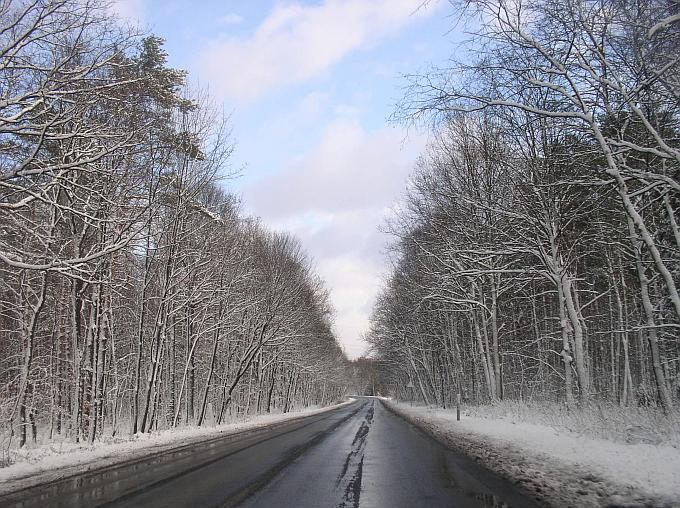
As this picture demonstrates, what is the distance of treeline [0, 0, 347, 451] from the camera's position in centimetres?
1080

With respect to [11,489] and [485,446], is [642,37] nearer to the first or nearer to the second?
[485,446]

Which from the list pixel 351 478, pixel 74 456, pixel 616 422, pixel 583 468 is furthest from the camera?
pixel 74 456

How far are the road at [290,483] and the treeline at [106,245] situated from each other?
13.8 ft

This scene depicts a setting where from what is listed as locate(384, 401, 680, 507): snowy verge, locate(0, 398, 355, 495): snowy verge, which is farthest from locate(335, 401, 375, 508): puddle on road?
locate(0, 398, 355, 495): snowy verge

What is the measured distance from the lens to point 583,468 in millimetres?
8750

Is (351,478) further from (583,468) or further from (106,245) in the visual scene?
(106,245)

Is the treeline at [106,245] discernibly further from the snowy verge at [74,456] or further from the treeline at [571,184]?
the treeline at [571,184]

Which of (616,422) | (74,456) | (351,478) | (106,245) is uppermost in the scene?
(106,245)

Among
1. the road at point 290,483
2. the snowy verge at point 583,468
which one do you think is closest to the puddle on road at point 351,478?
the road at point 290,483

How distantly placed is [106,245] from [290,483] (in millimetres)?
8689

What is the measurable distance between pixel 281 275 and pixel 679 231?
2582 cm

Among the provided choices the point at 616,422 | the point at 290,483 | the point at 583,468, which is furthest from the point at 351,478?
the point at 616,422

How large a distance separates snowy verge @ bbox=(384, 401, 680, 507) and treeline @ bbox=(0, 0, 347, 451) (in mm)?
9429

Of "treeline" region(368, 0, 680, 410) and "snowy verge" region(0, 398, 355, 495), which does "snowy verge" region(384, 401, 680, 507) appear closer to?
"treeline" region(368, 0, 680, 410)
